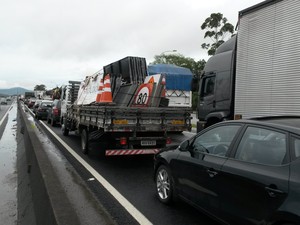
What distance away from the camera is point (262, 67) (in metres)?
7.58

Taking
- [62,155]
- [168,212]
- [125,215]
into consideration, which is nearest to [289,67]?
[168,212]

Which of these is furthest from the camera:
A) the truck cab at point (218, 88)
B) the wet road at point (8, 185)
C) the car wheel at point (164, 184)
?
the truck cab at point (218, 88)

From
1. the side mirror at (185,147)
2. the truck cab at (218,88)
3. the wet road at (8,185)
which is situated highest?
the truck cab at (218,88)

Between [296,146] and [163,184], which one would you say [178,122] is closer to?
[163,184]

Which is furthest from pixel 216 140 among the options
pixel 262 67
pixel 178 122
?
pixel 178 122

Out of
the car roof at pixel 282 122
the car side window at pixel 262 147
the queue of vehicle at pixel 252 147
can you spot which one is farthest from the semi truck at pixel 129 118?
the car side window at pixel 262 147

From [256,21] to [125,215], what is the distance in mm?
5244

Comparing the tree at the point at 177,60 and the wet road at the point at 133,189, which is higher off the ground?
the tree at the point at 177,60

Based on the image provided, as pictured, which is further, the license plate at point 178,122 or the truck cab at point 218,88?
the truck cab at point 218,88

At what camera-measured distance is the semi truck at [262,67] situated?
22.4ft

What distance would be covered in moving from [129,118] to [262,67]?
10.3ft

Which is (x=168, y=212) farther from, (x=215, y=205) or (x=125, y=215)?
(x=215, y=205)

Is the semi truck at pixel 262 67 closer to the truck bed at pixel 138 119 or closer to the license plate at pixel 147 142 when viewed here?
the truck bed at pixel 138 119

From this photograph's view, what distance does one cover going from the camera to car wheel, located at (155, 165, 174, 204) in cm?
538
